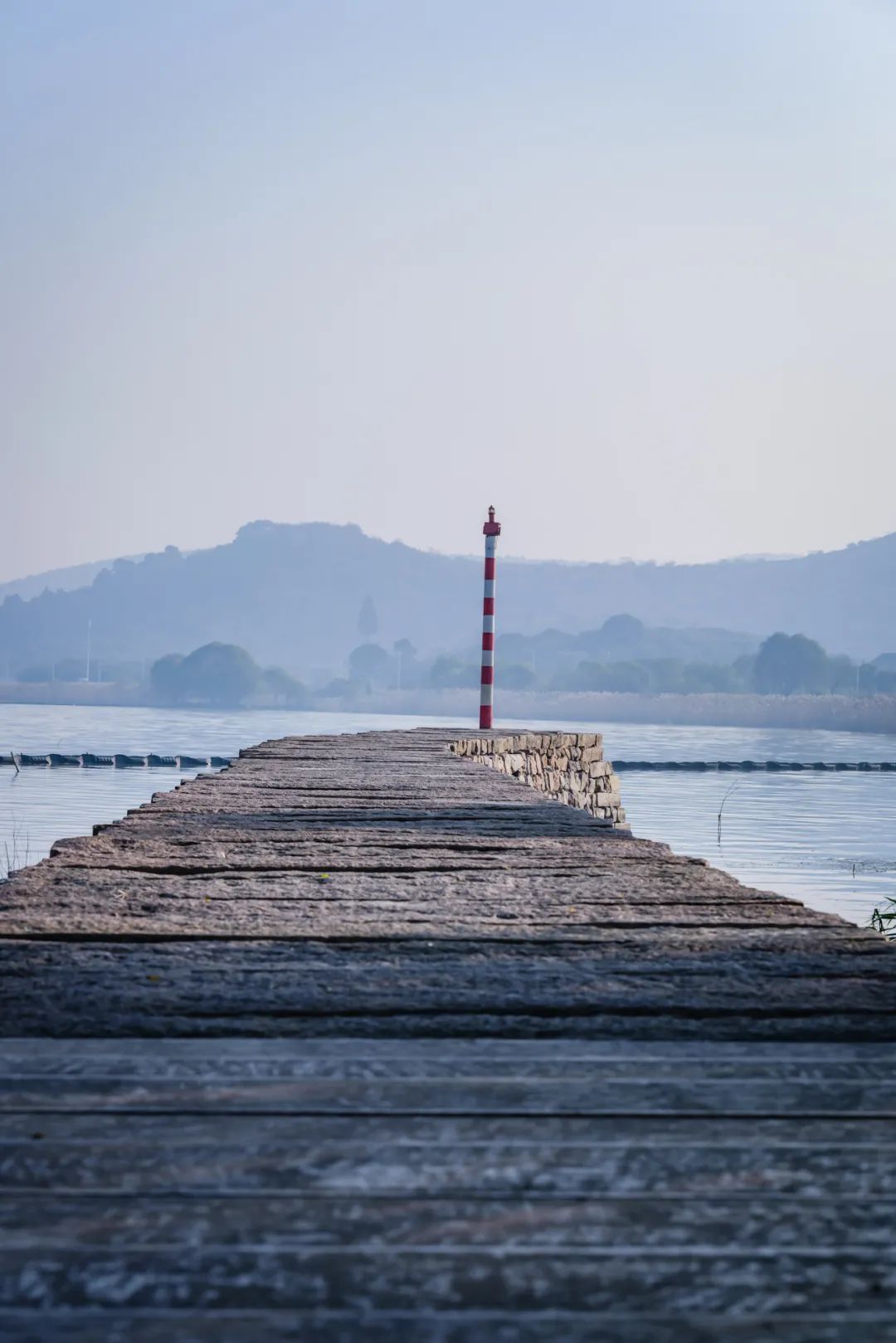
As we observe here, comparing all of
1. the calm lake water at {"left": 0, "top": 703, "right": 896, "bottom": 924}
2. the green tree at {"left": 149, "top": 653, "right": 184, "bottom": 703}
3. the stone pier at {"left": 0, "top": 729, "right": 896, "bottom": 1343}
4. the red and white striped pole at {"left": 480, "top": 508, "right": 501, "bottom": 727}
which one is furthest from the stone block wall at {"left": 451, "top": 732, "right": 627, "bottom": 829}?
the green tree at {"left": 149, "top": 653, "right": 184, "bottom": 703}

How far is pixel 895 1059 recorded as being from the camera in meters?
1.65

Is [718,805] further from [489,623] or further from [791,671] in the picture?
[791,671]

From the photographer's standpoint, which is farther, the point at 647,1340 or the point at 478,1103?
the point at 478,1103

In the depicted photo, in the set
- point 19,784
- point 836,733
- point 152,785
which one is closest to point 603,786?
point 152,785

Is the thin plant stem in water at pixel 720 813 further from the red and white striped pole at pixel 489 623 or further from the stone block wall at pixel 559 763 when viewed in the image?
the red and white striped pole at pixel 489 623

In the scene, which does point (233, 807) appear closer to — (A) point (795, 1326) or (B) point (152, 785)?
(A) point (795, 1326)

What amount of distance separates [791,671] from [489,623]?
9951cm

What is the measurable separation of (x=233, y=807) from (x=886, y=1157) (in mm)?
3631

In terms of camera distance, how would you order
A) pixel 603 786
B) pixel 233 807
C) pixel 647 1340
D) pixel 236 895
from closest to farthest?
1. pixel 647 1340
2. pixel 236 895
3. pixel 233 807
4. pixel 603 786

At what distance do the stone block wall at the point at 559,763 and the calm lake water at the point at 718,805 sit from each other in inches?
18.9

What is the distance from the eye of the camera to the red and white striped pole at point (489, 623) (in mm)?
12820

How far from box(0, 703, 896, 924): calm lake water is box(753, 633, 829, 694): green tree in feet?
248

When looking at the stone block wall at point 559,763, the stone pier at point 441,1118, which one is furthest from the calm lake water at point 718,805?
the stone pier at point 441,1118

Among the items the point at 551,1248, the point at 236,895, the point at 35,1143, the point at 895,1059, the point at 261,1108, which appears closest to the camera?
the point at 551,1248
